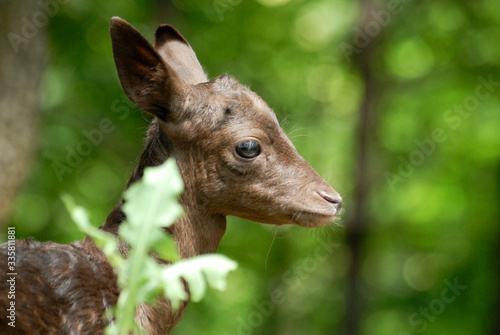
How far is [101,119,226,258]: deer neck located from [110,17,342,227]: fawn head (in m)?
0.02

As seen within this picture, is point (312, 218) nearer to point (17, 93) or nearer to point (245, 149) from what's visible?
point (245, 149)

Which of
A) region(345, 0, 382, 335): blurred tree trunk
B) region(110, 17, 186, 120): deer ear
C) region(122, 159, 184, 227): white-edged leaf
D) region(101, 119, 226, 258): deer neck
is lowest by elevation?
region(345, 0, 382, 335): blurred tree trunk

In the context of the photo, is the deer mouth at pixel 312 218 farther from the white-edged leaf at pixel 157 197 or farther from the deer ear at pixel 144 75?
the white-edged leaf at pixel 157 197

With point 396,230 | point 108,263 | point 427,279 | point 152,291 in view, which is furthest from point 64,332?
point 427,279

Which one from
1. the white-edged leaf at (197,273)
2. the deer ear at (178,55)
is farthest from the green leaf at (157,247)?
the deer ear at (178,55)

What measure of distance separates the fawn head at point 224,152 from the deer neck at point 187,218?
0.05 feet

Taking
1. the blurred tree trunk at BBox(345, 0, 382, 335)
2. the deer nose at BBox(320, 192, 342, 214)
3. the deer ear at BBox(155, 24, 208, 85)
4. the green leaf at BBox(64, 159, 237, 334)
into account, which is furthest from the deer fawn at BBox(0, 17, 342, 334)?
the blurred tree trunk at BBox(345, 0, 382, 335)

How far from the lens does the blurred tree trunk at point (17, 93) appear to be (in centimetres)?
1078

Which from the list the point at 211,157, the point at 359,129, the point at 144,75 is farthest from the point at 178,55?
the point at 359,129

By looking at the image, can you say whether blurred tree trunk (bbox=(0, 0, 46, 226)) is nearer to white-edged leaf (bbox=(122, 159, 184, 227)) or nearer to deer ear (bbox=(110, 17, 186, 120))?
deer ear (bbox=(110, 17, 186, 120))

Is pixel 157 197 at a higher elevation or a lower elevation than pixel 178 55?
higher

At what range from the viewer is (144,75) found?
5.12 metres

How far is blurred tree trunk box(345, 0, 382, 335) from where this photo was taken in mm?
16719

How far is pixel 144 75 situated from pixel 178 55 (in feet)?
3.21
